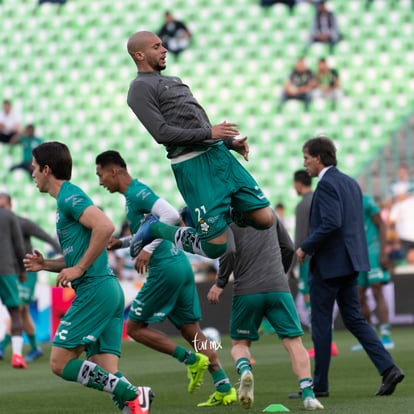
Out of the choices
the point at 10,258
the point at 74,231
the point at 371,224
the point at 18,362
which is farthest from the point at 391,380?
the point at 10,258

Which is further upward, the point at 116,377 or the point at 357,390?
the point at 116,377

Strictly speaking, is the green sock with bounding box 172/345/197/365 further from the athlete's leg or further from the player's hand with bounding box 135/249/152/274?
the player's hand with bounding box 135/249/152/274

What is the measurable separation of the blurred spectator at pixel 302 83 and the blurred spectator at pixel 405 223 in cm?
429

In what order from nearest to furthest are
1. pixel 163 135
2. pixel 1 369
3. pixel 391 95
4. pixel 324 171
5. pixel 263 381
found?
1. pixel 163 135
2. pixel 324 171
3. pixel 263 381
4. pixel 1 369
5. pixel 391 95

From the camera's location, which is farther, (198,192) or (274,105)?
(274,105)

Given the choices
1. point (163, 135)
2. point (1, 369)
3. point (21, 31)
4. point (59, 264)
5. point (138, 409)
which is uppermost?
point (21, 31)

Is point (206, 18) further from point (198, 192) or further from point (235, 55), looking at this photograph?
point (198, 192)

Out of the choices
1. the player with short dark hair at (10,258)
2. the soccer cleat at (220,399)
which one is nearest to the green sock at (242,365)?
the soccer cleat at (220,399)

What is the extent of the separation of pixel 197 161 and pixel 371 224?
7.05 metres

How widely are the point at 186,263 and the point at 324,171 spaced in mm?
1607

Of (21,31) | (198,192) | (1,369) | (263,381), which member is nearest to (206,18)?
(21,31)

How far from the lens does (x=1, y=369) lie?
42.4 feet

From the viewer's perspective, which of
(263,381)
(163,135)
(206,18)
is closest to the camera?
(163,135)

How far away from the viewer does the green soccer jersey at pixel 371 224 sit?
1315cm
